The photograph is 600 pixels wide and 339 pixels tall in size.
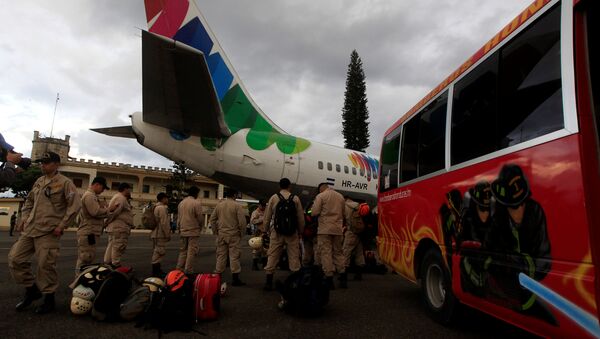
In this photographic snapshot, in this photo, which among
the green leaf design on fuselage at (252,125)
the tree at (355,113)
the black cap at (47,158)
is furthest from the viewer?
the tree at (355,113)

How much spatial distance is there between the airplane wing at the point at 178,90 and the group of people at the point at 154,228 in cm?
202

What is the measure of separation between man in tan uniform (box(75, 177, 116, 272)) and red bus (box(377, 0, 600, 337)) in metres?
5.31

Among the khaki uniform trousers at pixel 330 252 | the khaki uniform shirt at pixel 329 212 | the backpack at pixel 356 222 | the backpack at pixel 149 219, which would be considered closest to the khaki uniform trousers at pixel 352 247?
the backpack at pixel 356 222

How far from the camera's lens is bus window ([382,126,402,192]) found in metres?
5.46

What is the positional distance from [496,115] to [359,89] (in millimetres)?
41854

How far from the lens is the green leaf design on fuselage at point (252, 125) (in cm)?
1083

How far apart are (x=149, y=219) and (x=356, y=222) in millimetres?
4047

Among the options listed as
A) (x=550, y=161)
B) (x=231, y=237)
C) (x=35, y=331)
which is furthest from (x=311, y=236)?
(x=550, y=161)

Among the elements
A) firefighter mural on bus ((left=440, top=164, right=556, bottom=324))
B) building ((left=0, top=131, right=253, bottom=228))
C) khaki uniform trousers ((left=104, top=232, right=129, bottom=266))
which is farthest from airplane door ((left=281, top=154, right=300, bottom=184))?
building ((left=0, top=131, right=253, bottom=228))

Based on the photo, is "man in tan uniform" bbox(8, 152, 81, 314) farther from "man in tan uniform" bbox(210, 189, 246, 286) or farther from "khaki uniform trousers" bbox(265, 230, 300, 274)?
"khaki uniform trousers" bbox(265, 230, 300, 274)

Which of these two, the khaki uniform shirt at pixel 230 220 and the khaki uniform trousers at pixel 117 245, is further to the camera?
the khaki uniform trousers at pixel 117 245

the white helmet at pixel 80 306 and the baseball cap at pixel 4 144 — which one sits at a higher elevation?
the baseball cap at pixel 4 144

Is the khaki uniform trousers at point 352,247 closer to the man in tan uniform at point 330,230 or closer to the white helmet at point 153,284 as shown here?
the man in tan uniform at point 330,230

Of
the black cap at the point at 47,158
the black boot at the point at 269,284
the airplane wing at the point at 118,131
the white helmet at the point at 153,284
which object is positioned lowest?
the black boot at the point at 269,284
